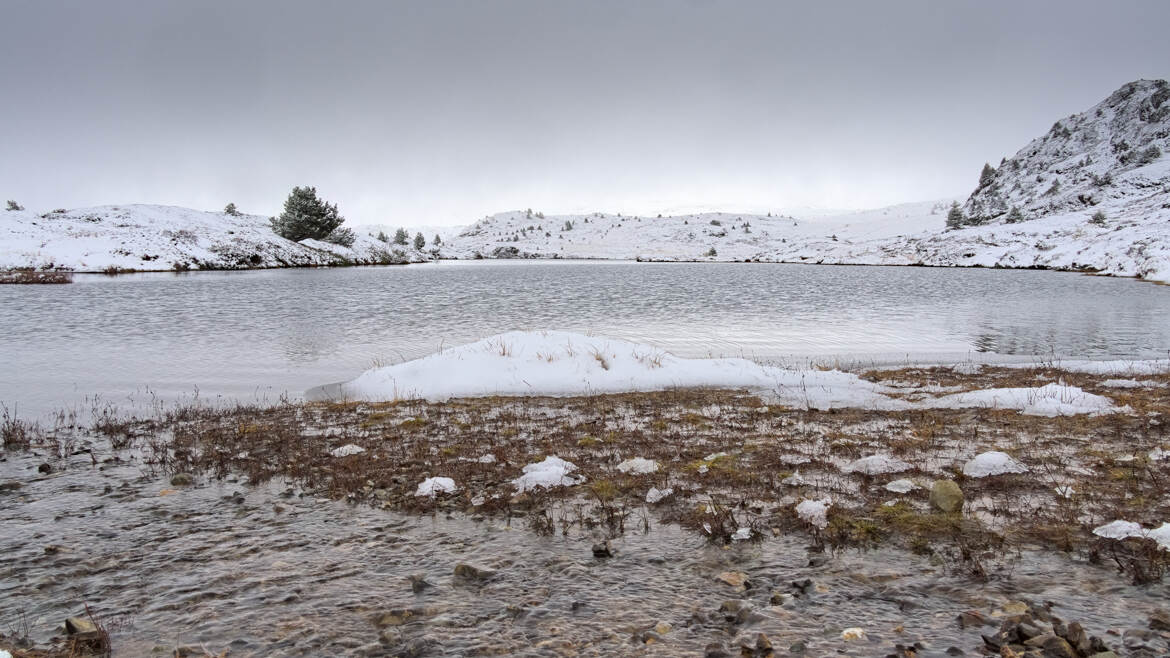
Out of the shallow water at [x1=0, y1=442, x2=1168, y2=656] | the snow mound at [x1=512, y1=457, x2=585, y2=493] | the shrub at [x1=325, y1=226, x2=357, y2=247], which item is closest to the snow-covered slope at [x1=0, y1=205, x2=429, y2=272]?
the shrub at [x1=325, y1=226, x2=357, y2=247]

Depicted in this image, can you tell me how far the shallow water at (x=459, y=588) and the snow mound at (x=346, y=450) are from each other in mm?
2027

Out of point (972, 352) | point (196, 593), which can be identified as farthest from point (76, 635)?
point (972, 352)

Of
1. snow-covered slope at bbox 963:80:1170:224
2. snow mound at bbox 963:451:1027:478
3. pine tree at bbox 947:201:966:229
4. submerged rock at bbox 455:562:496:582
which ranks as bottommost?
submerged rock at bbox 455:562:496:582

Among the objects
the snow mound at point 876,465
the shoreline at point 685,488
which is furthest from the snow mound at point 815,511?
the snow mound at point 876,465

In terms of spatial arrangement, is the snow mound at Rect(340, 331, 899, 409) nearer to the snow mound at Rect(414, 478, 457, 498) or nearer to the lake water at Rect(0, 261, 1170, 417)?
the lake water at Rect(0, 261, 1170, 417)

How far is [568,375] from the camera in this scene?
568 inches

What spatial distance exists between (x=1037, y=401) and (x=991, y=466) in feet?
15.7

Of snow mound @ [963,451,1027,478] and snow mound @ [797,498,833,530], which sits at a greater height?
snow mound @ [963,451,1027,478]

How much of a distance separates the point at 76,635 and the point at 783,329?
921 inches

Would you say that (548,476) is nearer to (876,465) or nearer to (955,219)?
(876,465)

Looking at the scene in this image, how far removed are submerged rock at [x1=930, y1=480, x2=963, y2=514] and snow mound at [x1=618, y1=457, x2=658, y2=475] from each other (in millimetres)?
3067

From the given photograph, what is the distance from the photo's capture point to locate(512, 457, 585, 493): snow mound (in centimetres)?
719

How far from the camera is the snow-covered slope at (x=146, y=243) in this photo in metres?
55.1

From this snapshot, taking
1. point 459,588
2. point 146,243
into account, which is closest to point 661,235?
point 146,243
